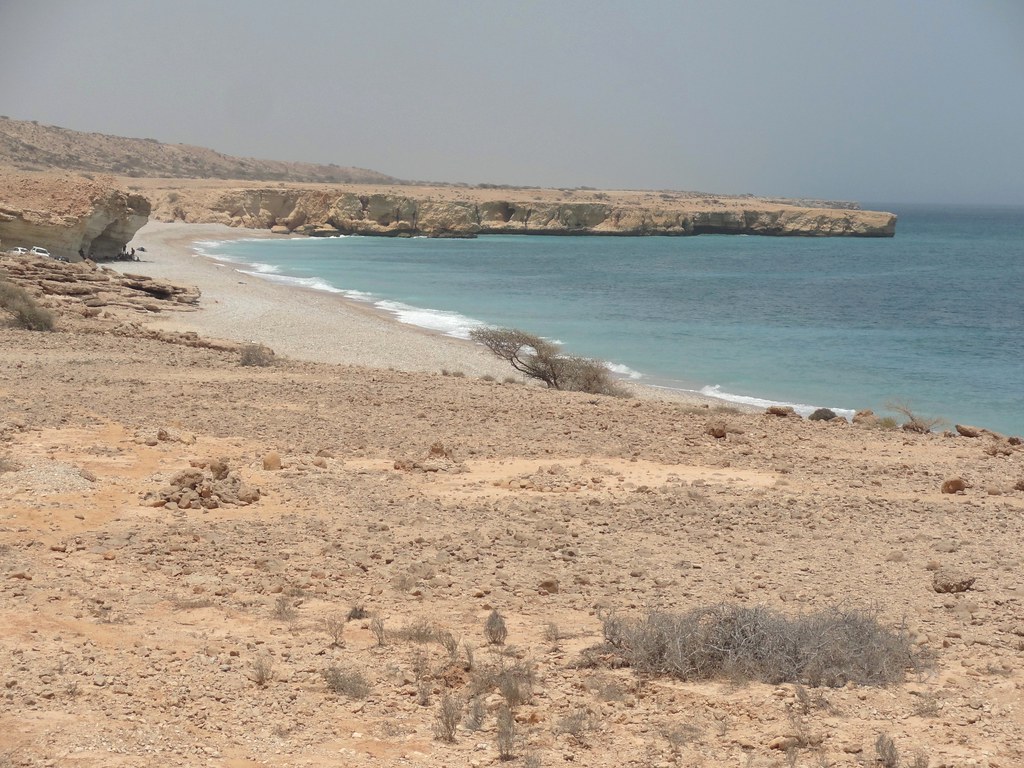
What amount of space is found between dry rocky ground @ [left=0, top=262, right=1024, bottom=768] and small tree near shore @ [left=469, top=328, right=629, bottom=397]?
475 cm

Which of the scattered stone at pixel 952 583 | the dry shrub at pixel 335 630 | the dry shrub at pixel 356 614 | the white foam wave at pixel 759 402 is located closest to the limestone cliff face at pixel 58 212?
the white foam wave at pixel 759 402

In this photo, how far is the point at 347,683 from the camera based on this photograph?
5.38 m

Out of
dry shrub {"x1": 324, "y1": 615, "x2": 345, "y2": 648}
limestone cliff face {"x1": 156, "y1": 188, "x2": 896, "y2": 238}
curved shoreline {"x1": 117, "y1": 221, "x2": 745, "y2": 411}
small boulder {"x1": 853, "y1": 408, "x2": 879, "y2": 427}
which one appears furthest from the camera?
limestone cliff face {"x1": 156, "y1": 188, "x2": 896, "y2": 238}

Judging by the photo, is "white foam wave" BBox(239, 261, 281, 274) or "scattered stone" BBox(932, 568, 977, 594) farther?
"white foam wave" BBox(239, 261, 281, 274)

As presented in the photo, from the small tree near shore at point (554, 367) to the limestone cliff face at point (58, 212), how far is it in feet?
61.2

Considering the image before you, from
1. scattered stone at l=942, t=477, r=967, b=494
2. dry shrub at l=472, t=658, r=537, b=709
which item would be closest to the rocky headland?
scattered stone at l=942, t=477, r=967, b=494

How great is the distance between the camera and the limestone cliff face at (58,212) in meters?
31.7

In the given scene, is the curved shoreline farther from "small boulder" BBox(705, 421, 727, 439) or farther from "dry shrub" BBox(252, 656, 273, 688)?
"dry shrub" BBox(252, 656, 273, 688)

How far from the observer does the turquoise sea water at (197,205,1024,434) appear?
82.1 feet

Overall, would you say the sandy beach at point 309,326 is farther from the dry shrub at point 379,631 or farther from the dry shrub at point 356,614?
the dry shrub at point 379,631

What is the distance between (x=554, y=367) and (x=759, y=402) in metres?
5.27

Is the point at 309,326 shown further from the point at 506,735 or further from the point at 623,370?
the point at 506,735

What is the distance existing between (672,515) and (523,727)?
14.2ft

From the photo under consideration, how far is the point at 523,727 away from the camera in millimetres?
5031
